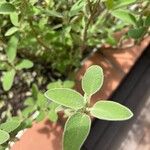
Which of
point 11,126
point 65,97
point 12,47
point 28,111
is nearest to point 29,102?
point 28,111

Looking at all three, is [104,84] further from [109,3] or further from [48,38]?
[109,3]

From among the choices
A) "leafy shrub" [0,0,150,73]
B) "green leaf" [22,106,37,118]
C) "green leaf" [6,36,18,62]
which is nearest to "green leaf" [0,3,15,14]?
"leafy shrub" [0,0,150,73]

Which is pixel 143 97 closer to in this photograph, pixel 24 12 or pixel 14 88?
pixel 14 88

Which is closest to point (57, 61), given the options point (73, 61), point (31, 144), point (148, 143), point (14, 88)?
point (73, 61)

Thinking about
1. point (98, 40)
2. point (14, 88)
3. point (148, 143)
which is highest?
point (98, 40)

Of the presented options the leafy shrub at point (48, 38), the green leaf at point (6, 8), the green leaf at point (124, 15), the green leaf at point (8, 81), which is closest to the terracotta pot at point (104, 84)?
the leafy shrub at point (48, 38)

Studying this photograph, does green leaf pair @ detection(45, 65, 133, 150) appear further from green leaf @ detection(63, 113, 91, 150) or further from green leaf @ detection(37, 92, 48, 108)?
green leaf @ detection(37, 92, 48, 108)

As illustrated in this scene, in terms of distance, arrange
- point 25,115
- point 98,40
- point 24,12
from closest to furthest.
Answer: point 24,12 < point 25,115 < point 98,40
